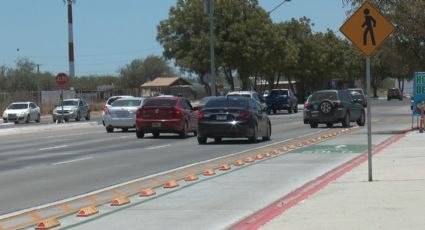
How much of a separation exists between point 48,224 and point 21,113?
145ft

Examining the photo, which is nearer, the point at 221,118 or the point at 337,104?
the point at 221,118

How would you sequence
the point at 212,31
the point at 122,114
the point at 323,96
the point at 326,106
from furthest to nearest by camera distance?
the point at 212,31
the point at 323,96
the point at 326,106
the point at 122,114

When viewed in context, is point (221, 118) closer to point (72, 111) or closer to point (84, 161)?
point (84, 161)

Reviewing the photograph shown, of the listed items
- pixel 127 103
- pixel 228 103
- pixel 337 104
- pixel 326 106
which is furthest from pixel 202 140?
pixel 337 104

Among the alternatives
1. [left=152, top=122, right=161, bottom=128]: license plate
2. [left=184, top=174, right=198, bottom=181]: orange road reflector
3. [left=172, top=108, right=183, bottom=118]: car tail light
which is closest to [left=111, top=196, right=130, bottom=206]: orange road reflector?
[left=184, top=174, right=198, bottom=181]: orange road reflector

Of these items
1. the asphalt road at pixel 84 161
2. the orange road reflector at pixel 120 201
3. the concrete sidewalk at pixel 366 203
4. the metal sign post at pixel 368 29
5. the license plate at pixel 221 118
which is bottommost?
the asphalt road at pixel 84 161

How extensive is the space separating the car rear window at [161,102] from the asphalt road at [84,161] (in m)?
1.31

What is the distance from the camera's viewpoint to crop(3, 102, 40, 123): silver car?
52062 mm

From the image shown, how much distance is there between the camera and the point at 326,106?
3341 centimetres

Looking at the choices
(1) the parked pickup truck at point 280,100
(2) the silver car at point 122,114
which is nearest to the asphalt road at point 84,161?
(2) the silver car at point 122,114

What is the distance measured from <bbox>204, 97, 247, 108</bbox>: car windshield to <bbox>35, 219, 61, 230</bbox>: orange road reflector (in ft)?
49.4

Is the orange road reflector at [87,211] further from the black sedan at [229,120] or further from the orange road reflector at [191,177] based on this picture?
the black sedan at [229,120]

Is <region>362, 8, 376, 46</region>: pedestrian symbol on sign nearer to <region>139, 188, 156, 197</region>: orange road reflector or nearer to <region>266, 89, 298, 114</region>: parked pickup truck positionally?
<region>139, 188, 156, 197</region>: orange road reflector

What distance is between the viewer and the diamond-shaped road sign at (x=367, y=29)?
12.9m
